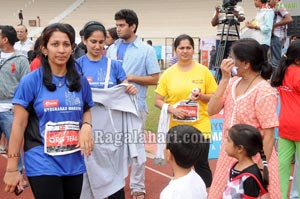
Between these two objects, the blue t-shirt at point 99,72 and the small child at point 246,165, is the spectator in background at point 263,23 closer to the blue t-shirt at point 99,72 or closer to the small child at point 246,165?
the blue t-shirt at point 99,72

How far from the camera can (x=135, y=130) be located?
4.17 metres

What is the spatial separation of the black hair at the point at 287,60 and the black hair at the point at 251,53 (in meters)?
1.09

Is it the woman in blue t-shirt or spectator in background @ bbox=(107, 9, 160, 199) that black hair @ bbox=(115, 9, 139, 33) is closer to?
spectator in background @ bbox=(107, 9, 160, 199)

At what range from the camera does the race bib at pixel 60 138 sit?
9.18ft

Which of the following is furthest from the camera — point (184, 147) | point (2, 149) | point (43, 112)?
point (2, 149)

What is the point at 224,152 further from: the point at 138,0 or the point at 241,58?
the point at 138,0

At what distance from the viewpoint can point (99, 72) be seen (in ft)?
A: 13.0

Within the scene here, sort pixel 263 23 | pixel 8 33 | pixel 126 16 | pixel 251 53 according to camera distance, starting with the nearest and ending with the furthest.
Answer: pixel 251 53 → pixel 126 16 → pixel 8 33 → pixel 263 23

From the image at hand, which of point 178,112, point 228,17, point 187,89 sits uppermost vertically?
point 228,17

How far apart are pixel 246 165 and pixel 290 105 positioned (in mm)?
1577

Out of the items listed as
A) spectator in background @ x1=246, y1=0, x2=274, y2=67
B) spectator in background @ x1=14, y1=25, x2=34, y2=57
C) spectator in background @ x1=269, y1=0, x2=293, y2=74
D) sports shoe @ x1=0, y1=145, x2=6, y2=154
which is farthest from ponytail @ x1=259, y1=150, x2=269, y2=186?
spectator in background @ x1=14, y1=25, x2=34, y2=57

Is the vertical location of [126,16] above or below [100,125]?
above

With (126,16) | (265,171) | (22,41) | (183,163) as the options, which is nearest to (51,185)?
(183,163)

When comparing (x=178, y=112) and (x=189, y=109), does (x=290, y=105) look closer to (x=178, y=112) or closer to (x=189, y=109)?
(x=189, y=109)
